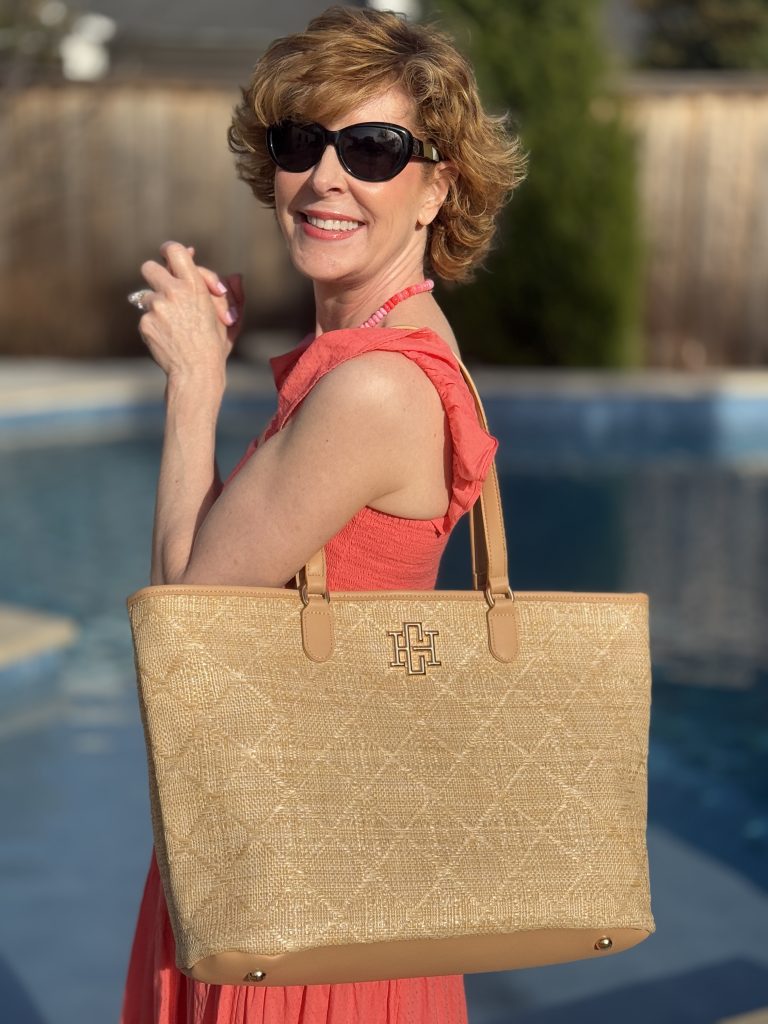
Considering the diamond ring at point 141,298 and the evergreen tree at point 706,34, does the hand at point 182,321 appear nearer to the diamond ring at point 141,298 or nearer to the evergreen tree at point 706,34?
the diamond ring at point 141,298

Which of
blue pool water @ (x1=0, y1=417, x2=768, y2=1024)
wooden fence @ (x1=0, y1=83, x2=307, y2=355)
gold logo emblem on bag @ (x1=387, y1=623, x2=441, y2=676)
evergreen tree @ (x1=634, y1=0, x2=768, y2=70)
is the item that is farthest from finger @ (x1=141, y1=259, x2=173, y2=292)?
evergreen tree @ (x1=634, y1=0, x2=768, y2=70)

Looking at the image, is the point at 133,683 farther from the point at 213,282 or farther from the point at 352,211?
the point at 352,211

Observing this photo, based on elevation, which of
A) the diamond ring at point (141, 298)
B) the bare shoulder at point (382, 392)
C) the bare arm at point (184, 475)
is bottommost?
the bare arm at point (184, 475)

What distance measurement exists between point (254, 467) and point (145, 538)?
204 inches

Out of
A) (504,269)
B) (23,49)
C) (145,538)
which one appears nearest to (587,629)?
(145,538)

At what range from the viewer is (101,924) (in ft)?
10.2

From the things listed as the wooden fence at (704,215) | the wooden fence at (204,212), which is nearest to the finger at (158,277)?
the wooden fence at (704,215)

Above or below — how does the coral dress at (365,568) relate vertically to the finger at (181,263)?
below

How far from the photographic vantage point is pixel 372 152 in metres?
1.42

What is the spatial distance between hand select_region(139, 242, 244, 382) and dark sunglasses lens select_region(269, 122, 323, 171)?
148mm

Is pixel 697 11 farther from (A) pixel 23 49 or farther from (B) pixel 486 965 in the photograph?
(B) pixel 486 965

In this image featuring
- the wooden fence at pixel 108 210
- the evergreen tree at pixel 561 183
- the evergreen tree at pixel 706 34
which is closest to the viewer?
the evergreen tree at pixel 561 183

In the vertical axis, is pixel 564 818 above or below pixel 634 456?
above

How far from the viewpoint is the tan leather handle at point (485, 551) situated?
1.31 metres
